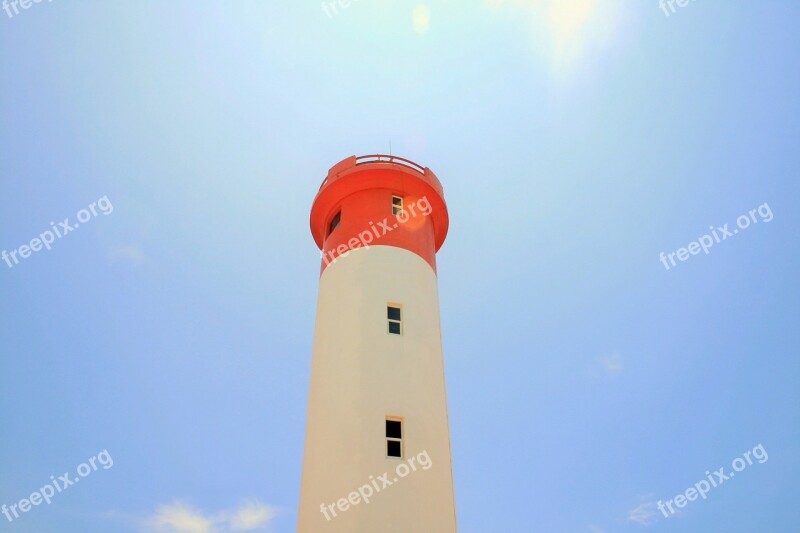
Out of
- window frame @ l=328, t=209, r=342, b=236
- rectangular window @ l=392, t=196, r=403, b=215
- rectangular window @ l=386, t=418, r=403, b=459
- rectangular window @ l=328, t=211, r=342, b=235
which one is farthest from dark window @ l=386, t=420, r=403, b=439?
rectangular window @ l=328, t=211, r=342, b=235

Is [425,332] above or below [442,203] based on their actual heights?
below

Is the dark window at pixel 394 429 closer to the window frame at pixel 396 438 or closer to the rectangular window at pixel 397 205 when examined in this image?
the window frame at pixel 396 438

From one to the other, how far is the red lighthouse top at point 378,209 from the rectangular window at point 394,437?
5.55 metres

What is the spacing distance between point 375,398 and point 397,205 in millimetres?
7195

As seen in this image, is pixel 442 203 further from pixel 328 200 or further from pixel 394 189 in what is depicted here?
pixel 328 200

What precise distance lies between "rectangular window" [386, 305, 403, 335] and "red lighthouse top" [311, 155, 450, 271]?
2.19 meters

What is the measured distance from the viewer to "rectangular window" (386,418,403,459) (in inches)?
547

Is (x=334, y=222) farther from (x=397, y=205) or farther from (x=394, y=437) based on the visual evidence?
(x=394, y=437)

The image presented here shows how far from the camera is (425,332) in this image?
16344 mm

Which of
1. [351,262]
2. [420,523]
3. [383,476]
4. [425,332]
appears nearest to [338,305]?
[351,262]

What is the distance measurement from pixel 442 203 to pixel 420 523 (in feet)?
35.1

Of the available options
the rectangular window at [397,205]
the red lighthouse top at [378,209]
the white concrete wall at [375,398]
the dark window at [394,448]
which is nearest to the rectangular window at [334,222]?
the red lighthouse top at [378,209]

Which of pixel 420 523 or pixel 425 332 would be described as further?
pixel 425 332

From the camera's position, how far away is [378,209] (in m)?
18.6
